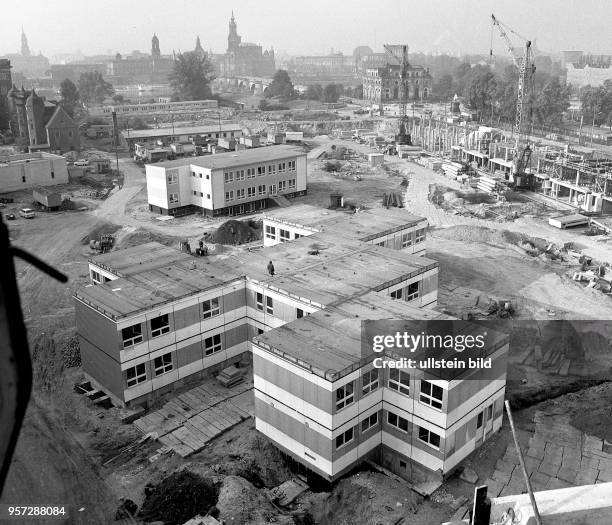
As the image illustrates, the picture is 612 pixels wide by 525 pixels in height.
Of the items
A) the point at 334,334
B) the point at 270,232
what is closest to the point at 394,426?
the point at 334,334

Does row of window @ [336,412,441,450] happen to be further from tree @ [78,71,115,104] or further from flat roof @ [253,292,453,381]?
tree @ [78,71,115,104]

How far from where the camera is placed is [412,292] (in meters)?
26.4

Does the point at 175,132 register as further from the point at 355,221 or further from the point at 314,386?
the point at 314,386

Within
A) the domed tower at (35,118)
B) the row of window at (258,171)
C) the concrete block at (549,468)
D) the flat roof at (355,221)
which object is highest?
the domed tower at (35,118)

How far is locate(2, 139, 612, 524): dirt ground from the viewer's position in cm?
1803

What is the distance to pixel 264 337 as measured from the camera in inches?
781

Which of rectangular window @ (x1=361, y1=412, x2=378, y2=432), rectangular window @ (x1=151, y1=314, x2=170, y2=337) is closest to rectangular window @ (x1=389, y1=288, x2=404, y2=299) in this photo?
rectangular window @ (x1=361, y1=412, x2=378, y2=432)

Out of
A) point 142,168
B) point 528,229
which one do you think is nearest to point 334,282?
point 528,229

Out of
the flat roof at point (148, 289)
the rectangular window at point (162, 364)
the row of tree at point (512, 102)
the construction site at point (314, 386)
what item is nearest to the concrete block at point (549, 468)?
the construction site at point (314, 386)

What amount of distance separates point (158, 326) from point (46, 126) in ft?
210

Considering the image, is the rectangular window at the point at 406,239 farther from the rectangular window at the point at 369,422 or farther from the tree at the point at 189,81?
the tree at the point at 189,81

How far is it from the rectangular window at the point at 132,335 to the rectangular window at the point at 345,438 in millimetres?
8682

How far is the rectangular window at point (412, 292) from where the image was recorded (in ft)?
85.9

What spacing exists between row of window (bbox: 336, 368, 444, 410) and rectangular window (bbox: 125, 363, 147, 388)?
866 centimetres
